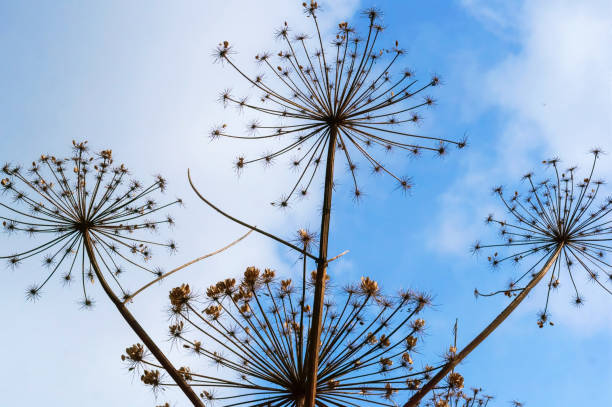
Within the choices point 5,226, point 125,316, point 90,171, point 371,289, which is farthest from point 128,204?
point 371,289

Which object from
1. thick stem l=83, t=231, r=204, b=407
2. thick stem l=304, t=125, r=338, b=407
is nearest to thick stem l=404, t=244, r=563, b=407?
thick stem l=304, t=125, r=338, b=407

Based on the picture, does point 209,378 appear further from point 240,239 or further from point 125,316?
point 240,239

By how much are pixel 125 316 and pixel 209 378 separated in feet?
5.62

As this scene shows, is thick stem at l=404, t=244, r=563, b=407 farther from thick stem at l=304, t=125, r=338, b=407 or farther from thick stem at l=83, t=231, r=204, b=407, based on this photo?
thick stem at l=83, t=231, r=204, b=407

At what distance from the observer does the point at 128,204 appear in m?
11.4

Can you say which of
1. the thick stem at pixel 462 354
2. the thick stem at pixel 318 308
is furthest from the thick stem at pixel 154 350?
the thick stem at pixel 462 354

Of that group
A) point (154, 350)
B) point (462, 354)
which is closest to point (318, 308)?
point (462, 354)

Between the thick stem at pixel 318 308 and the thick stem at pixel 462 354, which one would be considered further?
the thick stem at pixel 462 354

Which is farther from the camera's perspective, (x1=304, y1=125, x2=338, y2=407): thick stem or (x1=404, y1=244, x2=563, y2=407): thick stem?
(x1=404, y1=244, x2=563, y2=407): thick stem

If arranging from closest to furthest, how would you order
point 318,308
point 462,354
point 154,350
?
point 318,308, point 154,350, point 462,354

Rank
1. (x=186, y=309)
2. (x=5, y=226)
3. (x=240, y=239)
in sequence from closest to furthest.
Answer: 1. (x=240, y=239)
2. (x=186, y=309)
3. (x=5, y=226)

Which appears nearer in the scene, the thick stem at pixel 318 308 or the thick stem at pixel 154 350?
the thick stem at pixel 318 308

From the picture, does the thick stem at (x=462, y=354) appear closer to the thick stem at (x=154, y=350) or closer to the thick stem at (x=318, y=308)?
the thick stem at (x=318, y=308)

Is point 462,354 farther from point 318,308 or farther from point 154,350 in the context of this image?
point 154,350
